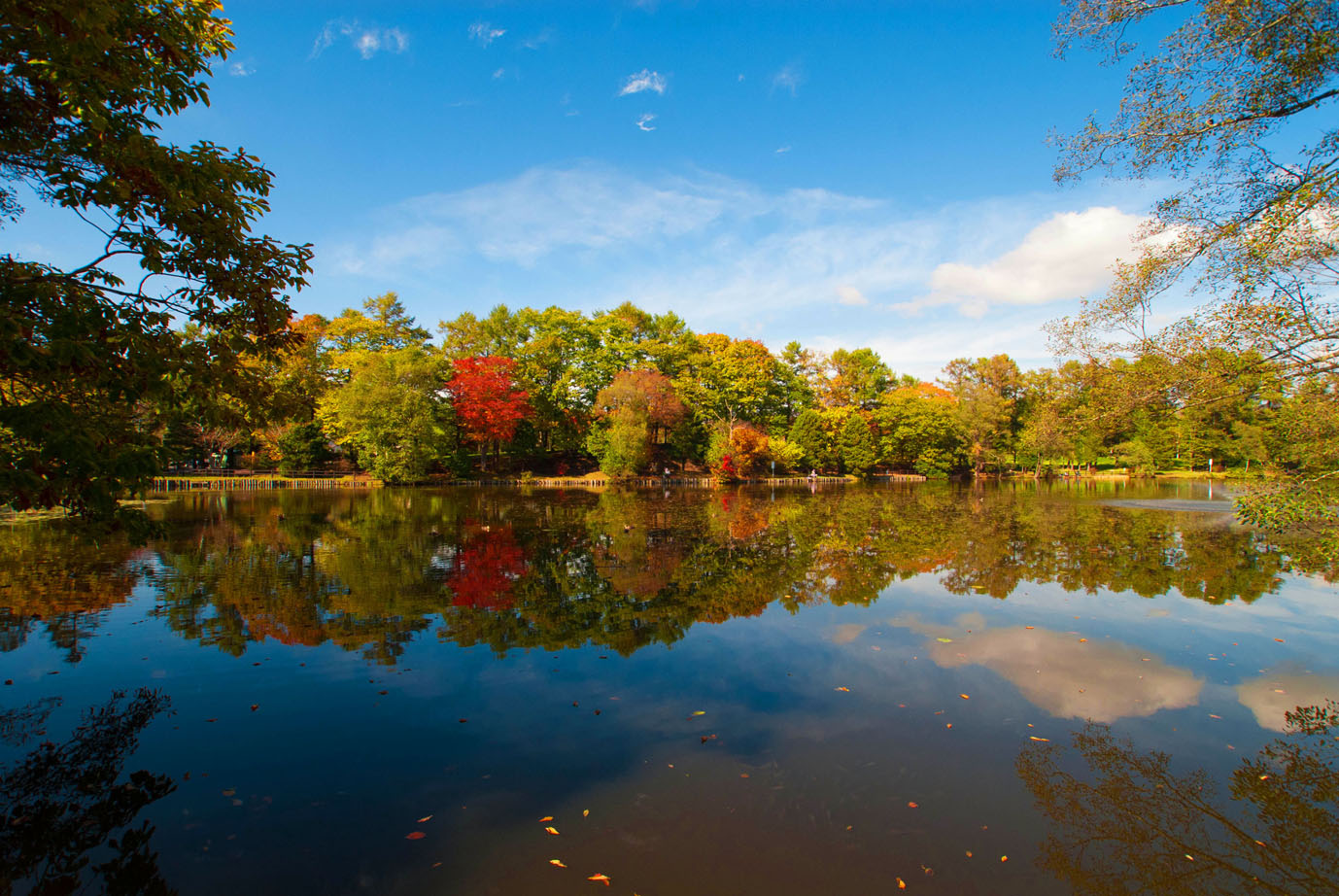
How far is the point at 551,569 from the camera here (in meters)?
12.6

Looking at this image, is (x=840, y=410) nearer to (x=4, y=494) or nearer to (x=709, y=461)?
(x=709, y=461)

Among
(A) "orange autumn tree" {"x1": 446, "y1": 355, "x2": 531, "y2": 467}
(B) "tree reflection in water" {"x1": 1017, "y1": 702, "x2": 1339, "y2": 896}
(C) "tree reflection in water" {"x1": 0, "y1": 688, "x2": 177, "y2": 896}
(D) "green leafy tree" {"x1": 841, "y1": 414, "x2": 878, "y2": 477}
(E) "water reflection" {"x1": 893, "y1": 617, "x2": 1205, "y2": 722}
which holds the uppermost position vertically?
(A) "orange autumn tree" {"x1": 446, "y1": 355, "x2": 531, "y2": 467}

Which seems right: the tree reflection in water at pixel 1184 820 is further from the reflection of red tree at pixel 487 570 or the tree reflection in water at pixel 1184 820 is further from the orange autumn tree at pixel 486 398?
the orange autumn tree at pixel 486 398

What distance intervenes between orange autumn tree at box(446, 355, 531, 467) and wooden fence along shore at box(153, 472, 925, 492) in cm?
381

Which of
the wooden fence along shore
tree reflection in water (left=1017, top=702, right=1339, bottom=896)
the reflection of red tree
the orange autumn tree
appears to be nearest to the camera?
tree reflection in water (left=1017, top=702, right=1339, bottom=896)

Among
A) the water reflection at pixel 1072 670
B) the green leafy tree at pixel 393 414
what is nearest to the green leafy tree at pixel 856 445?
the green leafy tree at pixel 393 414

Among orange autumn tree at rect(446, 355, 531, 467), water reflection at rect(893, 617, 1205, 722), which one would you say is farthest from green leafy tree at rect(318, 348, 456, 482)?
water reflection at rect(893, 617, 1205, 722)

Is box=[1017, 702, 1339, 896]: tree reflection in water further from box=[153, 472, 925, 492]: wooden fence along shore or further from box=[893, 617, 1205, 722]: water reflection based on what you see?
box=[153, 472, 925, 492]: wooden fence along shore

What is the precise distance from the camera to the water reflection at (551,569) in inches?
342

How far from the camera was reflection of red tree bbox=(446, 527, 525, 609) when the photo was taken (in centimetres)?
1016

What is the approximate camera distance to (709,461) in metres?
45.0

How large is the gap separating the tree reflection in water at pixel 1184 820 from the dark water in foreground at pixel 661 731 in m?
0.02

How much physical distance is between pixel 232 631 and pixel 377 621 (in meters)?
1.81

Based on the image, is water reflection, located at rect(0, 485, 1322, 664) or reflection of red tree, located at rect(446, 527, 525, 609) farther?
reflection of red tree, located at rect(446, 527, 525, 609)
